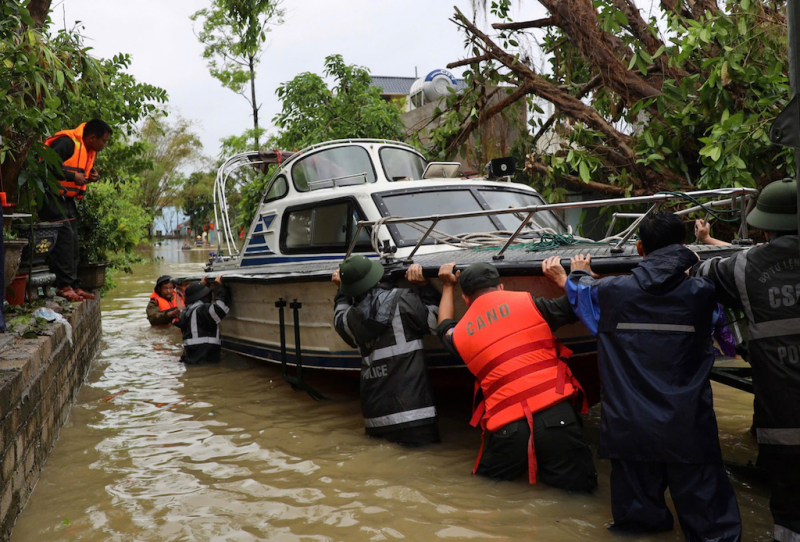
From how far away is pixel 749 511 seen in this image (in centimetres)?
343

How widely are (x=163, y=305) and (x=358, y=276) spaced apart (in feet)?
21.1

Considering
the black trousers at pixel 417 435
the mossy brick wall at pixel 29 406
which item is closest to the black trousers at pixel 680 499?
the black trousers at pixel 417 435

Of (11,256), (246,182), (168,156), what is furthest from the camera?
(168,156)

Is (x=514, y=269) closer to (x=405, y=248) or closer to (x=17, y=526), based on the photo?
(x=405, y=248)

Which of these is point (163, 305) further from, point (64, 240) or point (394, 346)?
point (394, 346)

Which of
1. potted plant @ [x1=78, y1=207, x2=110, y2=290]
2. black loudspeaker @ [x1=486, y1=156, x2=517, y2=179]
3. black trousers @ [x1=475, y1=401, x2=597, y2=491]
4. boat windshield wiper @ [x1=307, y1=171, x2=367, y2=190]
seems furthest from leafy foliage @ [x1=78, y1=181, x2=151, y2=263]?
black trousers @ [x1=475, y1=401, x2=597, y2=491]

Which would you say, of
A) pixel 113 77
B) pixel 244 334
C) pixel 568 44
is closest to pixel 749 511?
pixel 244 334

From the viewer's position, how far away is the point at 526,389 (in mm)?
3570

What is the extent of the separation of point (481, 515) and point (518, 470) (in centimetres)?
42

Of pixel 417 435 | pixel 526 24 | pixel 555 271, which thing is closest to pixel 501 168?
pixel 526 24

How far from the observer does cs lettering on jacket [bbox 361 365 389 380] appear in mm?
4328

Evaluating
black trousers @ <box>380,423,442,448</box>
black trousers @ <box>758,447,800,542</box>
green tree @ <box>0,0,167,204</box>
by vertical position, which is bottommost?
black trousers @ <box>380,423,442,448</box>

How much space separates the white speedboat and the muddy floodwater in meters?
0.64

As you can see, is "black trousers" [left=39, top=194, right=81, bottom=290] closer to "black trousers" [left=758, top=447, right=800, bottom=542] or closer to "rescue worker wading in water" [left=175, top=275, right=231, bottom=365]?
"rescue worker wading in water" [left=175, top=275, right=231, bottom=365]
